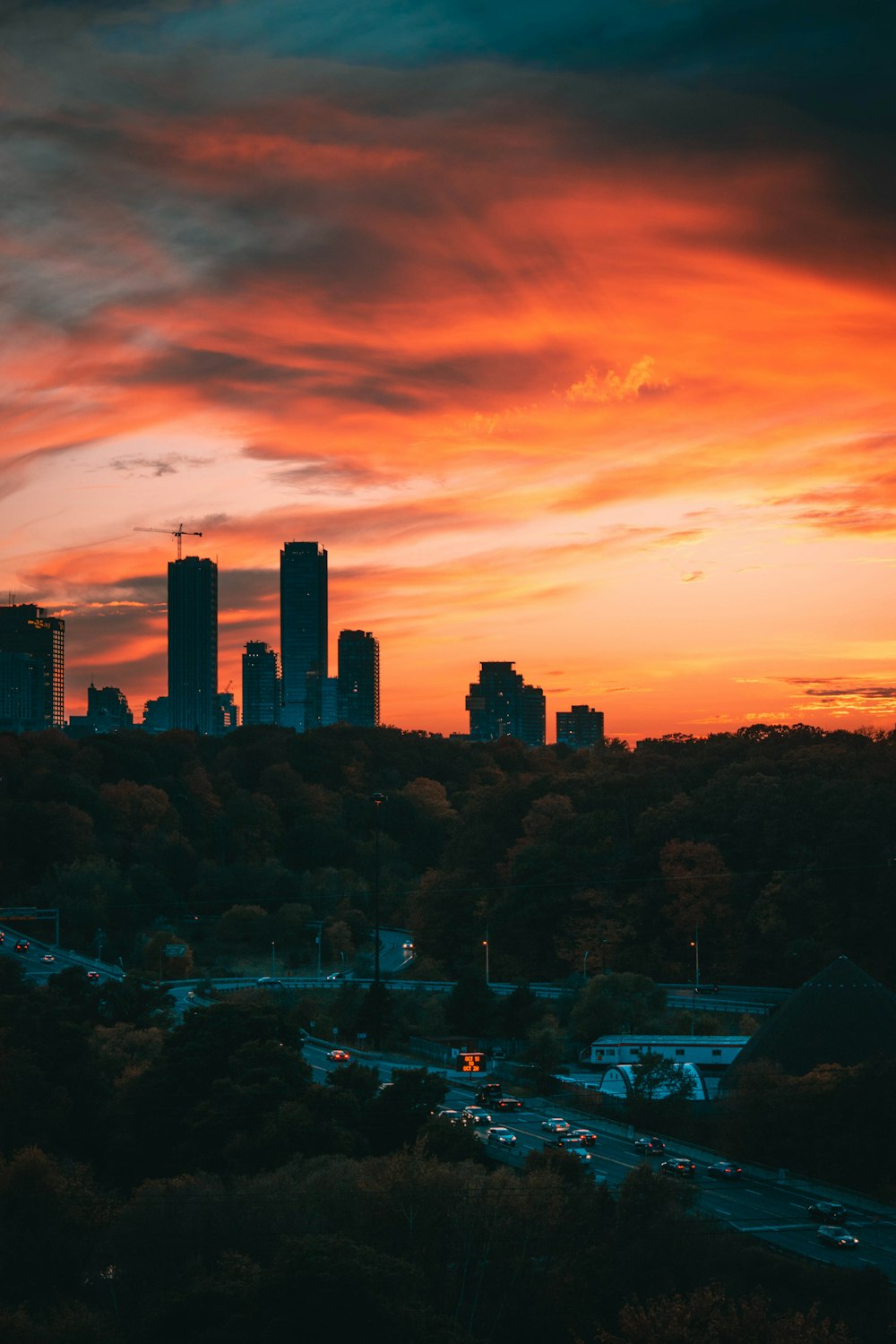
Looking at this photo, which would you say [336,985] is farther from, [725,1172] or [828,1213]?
[828,1213]

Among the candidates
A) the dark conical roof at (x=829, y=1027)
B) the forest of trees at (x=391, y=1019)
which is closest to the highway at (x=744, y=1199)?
the forest of trees at (x=391, y=1019)

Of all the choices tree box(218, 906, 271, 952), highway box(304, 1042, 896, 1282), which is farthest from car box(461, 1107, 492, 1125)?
tree box(218, 906, 271, 952)

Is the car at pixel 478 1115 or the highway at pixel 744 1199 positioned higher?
the car at pixel 478 1115

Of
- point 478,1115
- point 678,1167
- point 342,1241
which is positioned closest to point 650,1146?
point 678,1167

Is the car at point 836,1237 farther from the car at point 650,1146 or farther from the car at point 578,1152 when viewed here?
the car at point 650,1146

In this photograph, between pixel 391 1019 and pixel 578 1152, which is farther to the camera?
pixel 391 1019

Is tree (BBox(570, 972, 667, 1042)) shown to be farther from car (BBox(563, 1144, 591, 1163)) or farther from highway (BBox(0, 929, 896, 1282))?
car (BBox(563, 1144, 591, 1163))

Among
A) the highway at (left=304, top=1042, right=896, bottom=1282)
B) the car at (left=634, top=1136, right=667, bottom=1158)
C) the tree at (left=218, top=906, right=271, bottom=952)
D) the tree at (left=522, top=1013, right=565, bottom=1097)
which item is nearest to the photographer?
the highway at (left=304, top=1042, right=896, bottom=1282)
